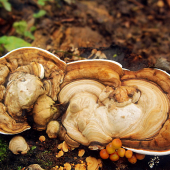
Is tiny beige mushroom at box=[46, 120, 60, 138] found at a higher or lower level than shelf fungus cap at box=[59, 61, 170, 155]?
lower

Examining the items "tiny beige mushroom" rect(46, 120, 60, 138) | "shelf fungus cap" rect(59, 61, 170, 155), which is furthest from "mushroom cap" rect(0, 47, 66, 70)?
"tiny beige mushroom" rect(46, 120, 60, 138)

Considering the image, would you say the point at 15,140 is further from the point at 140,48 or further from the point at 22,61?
the point at 140,48

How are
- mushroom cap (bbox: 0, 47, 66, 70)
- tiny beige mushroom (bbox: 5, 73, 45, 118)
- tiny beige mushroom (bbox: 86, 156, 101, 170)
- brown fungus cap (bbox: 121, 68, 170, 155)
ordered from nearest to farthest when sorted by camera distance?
1. brown fungus cap (bbox: 121, 68, 170, 155)
2. tiny beige mushroom (bbox: 5, 73, 45, 118)
3. tiny beige mushroom (bbox: 86, 156, 101, 170)
4. mushroom cap (bbox: 0, 47, 66, 70)

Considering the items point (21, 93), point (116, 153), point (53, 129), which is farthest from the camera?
point (53, 129)

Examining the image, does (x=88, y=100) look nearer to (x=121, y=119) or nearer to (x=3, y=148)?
(x=121, y=119)

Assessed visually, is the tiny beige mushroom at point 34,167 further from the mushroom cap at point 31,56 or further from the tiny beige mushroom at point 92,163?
the mushroom cap at point 31,56

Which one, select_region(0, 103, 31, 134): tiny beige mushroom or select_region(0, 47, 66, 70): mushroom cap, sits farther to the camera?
select_region(0, 47, 66, 70): mushroom cap

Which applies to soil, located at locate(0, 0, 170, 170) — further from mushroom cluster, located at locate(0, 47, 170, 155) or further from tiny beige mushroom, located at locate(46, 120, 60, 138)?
tiny beige mushroom, located at locate(46, 120, 60, 138)

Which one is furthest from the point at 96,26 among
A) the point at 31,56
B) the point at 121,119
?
the point at 121,119
